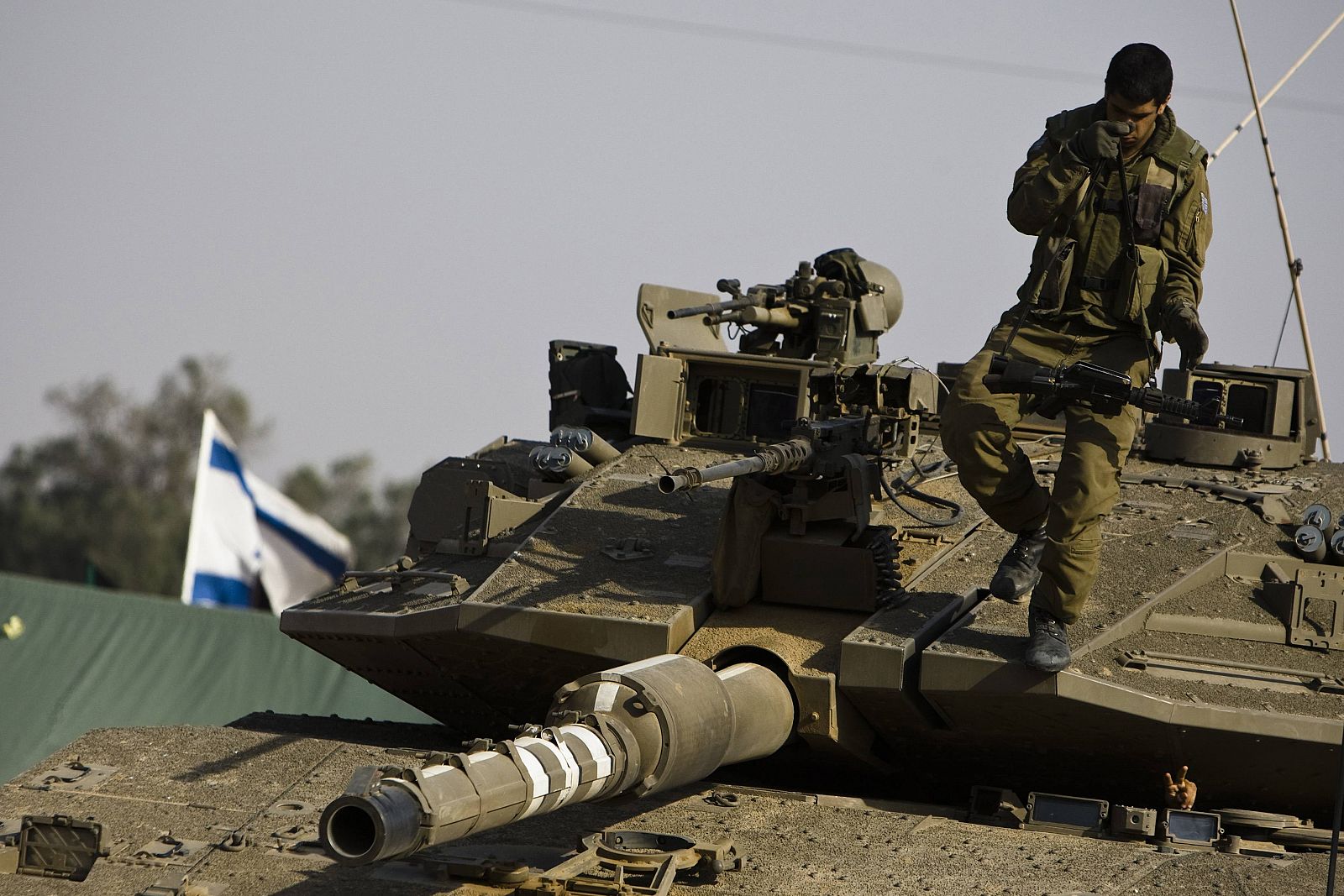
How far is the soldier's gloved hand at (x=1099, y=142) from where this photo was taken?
29.9 ft

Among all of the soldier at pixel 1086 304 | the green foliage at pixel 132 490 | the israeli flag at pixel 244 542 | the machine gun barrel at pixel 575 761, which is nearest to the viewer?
the machine gun barrel at pixel 575 761

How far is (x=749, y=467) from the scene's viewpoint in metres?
9.45

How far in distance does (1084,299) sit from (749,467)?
186cm

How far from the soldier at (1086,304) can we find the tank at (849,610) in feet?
0.82

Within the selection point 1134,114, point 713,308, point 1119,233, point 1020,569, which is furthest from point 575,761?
point 713,308

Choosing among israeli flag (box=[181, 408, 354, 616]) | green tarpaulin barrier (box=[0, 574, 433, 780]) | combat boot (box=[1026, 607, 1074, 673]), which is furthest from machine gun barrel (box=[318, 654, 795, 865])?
israeli flag (box=[181, 408, 354, 616])

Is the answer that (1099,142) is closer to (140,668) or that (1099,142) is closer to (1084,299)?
(1084,299)

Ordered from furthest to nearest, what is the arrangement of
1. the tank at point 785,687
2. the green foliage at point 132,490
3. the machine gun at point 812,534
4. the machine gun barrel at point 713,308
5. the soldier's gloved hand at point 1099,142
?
the green foliage at point 132,490 < the machine gun barrel at point 713,308 < the machine gun at point 812,534 < the soldier's gloved hand at point 1099,142 < the tank at point 785,687

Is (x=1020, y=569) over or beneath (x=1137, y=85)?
beneath

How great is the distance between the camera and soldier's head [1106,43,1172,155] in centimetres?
921

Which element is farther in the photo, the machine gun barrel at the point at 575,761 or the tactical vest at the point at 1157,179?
the tactical vest at the point at 1157,179

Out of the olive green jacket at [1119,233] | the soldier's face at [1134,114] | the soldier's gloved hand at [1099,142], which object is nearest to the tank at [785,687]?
the olive green jacket at [1119,233]

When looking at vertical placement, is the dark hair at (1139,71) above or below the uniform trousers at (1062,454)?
above

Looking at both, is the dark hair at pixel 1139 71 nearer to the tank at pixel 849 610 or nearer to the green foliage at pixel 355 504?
the tank at pixel 849 610
